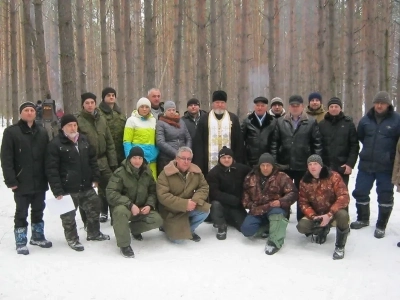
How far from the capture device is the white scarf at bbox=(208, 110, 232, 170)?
6.22 m

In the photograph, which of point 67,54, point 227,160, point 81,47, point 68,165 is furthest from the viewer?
point 81,47

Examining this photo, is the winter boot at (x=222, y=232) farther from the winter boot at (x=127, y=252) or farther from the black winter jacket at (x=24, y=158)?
the black winter jacket at (x=24, y=158)

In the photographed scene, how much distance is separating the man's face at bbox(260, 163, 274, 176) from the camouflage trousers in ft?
7.69

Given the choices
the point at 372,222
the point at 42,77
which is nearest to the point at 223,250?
the point at 372,222

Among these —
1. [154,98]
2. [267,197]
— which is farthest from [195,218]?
[154,98]

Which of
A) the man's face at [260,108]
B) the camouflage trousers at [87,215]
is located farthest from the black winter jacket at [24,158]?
→ the man's face at [260,108]

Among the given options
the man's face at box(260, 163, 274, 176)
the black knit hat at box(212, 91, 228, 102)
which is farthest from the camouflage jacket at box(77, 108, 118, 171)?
the man's face at box(260, 163, 274, 176)

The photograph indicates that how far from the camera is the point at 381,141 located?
5.77m

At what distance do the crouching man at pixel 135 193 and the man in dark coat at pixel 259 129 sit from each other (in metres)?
1.70

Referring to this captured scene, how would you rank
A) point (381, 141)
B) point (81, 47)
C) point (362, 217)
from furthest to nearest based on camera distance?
point (81, 47) → point (362, 217) → point (381, 141)

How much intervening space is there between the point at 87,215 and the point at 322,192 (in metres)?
3.25

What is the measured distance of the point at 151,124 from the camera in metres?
6.12

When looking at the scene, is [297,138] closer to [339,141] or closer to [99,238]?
[339,141]

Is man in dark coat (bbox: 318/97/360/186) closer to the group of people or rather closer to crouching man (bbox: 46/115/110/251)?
the group of people
